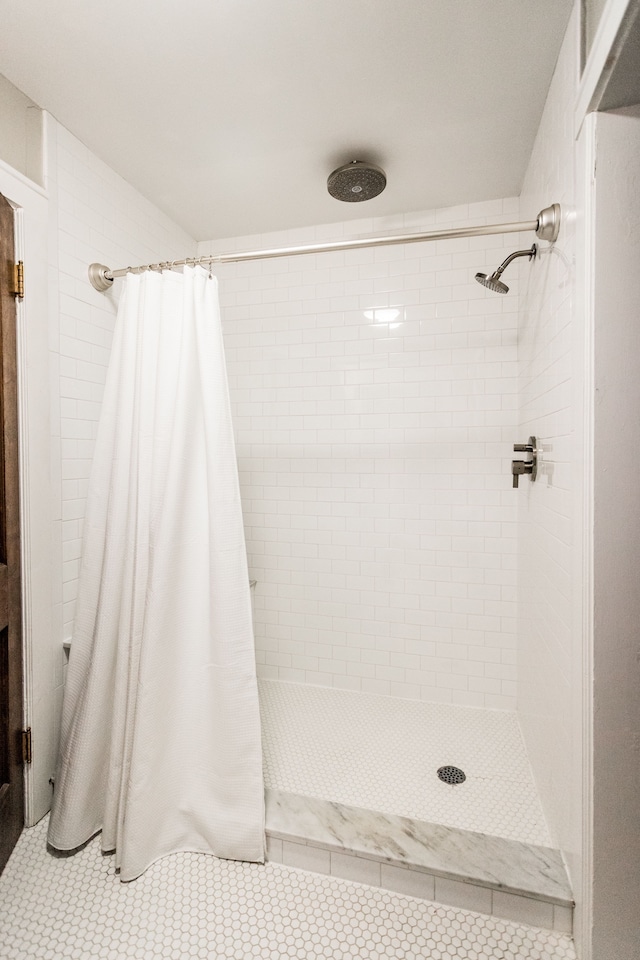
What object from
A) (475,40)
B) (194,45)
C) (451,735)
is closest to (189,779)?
(451,735)

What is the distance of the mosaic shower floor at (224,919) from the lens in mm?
1150

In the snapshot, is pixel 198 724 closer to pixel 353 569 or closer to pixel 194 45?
pixel 353 569

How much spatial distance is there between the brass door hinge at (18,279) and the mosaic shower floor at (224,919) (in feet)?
5.55

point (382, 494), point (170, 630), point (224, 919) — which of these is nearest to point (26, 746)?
point (170, 630)

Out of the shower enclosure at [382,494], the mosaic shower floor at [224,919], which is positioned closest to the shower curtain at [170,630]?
the mosaic shower floor at [224,919]

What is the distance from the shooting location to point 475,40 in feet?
4.15

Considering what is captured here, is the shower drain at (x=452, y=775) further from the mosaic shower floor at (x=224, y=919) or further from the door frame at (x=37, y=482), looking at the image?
the door frame at (x=37, y=482)

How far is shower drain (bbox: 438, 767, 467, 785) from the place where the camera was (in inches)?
64.3

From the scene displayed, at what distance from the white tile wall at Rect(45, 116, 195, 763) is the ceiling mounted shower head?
2.86 ft

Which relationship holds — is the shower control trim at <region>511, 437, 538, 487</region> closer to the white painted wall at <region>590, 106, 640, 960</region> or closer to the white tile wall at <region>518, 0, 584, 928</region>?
the white tile wall at <region>518, 0, 584, 928</region>

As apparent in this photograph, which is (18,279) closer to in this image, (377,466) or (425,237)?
(425,237)

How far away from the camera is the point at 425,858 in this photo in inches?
50.0

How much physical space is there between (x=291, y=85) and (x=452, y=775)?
231 cm

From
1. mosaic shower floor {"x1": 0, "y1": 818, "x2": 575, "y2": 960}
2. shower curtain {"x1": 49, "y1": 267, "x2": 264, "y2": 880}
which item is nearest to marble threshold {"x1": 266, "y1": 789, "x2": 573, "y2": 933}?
mosaic shower floor {"x1": 0, "y1": 818, "x2": 575, "y2": 960}
